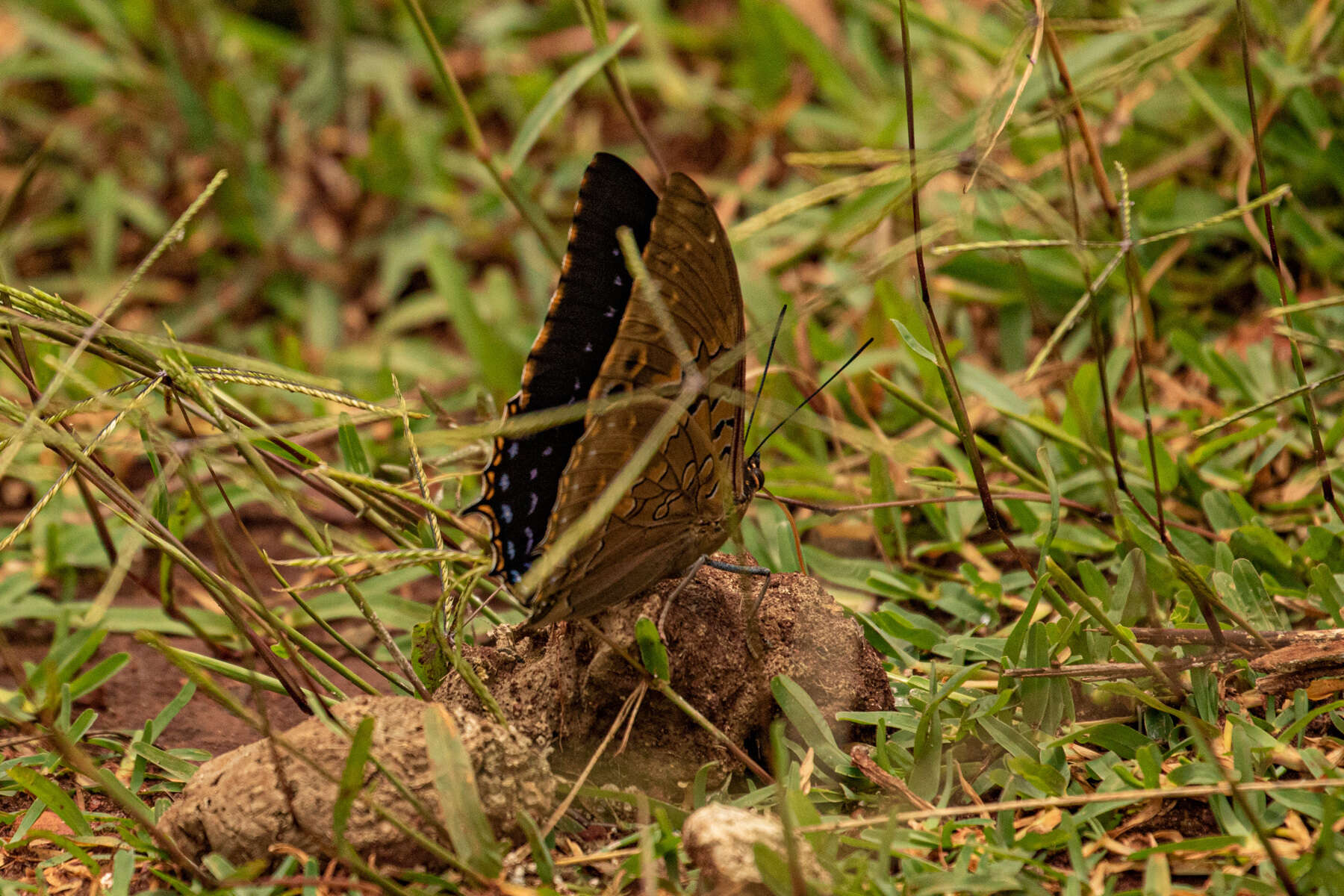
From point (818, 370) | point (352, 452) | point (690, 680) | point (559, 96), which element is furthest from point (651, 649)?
point (818, 370)

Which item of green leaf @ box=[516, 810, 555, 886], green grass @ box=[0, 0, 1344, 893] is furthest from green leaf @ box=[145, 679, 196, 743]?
green leaf @ box=[516, 810, 555, 886]

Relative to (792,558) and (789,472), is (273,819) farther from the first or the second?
(789,472)

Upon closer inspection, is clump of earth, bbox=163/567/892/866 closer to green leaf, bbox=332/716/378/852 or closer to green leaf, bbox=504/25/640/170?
green leaf, bbox=332/716/378/852

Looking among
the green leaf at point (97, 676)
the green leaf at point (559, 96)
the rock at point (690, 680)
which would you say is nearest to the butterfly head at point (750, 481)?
the rock at point (690, 680)

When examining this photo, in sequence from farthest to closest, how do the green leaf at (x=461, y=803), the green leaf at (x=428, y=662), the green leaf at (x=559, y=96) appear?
the green leaf at (x=559, y=96) → the green leaf at (x=428, y=662) → the green leaf at (x=461, y=803)

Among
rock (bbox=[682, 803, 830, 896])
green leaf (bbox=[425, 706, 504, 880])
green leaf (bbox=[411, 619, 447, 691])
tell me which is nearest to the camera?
rock (bbox=[682, 803, 830, 896])

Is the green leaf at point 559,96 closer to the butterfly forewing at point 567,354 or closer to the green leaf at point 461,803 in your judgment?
the butterfly forewing at point 567,354
